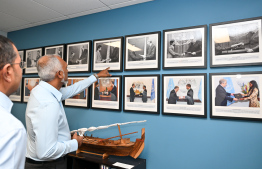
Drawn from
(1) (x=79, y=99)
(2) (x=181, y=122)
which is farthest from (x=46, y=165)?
(2) (x=181, y=122)

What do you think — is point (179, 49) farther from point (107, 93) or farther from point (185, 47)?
point (107, 93)

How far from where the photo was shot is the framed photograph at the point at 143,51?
6.37 feet

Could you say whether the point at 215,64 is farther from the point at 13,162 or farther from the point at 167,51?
the point at 13,162

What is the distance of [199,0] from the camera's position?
178cm

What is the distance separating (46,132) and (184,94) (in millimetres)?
1279

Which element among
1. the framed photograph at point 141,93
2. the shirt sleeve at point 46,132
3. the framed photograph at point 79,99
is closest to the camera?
the shirt sleeve at point 46,132

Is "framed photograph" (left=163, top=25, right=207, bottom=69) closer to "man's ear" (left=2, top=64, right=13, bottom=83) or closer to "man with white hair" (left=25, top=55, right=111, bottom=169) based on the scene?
"man with white hair" (left=25, top=55, right=111, bottom=169)

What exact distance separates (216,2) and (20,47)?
310 centimetres

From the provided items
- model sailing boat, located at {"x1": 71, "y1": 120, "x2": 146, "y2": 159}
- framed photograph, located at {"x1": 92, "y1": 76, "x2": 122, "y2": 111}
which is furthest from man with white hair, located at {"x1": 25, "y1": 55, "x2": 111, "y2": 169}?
framed photograph, located at {"x1": 92, "y1": 76, "x2": 122, "y2": 111}

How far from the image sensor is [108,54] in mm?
2217

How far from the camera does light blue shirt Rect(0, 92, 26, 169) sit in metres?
0.62

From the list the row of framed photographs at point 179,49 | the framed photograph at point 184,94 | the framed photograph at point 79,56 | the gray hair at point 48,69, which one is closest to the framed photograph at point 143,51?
the row of framed photographs at point 179,49

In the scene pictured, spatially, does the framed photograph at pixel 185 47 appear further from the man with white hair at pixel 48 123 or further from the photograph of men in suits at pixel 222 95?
the man with white hair at pixel 48 123

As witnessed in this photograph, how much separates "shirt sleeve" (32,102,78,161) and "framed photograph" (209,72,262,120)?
4.44ft
